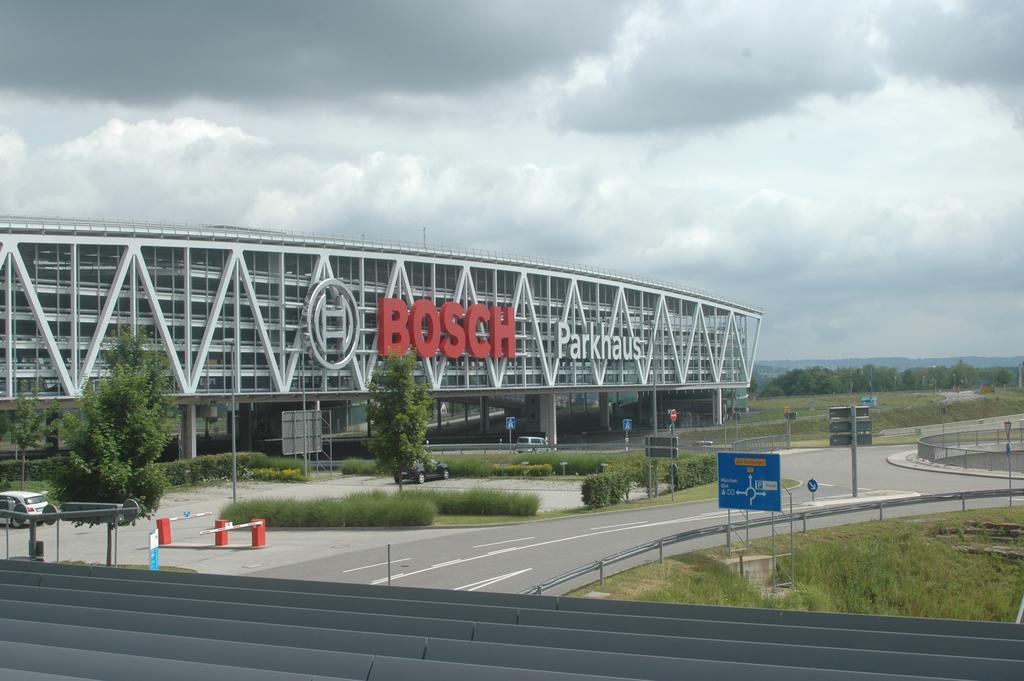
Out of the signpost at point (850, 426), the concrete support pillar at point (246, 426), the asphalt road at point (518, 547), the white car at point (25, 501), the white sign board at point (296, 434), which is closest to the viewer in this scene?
the asphalt road at point (518, 547)

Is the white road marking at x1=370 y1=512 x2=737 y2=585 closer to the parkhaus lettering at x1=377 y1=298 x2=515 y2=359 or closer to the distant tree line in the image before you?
the parkhaus lettering at x1=377 y1=298 x2=515 y2=359

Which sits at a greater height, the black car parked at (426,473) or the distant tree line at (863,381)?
the distant tree line at (863,381)

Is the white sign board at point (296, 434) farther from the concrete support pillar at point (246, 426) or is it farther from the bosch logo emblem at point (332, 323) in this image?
the concrete support pillar at point (246, 426)

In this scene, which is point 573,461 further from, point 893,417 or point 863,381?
point 863,381

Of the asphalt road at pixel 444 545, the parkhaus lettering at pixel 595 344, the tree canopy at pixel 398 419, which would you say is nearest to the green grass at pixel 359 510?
the asphalt road at pixel 444 545

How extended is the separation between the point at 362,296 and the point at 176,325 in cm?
1455

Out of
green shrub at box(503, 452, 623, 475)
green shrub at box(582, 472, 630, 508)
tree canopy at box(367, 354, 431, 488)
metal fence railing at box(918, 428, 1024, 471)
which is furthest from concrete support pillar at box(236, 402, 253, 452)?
metal fence railing at box(918, 428, 1024, 471)

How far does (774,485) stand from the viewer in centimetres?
2167

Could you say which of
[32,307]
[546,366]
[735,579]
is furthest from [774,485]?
[546,366]

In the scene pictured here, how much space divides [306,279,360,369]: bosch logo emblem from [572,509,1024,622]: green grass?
1769 inches

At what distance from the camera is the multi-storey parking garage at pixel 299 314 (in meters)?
53.0

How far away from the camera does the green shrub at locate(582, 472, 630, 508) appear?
1398 inches

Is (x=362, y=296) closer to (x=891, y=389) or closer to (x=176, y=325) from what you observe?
(x=176, y=325)

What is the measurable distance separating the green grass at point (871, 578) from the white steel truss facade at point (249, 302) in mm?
26865
